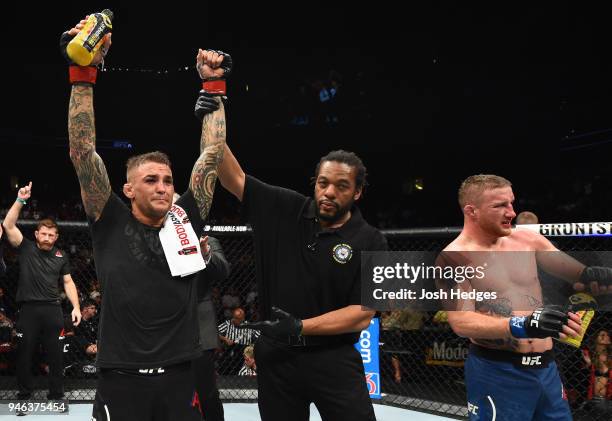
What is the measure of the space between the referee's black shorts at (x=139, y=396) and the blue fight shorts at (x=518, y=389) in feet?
3.94

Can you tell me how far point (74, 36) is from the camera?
78.2 inches

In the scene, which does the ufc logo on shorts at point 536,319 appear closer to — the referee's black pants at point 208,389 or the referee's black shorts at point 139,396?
the referee's black shorts at point 139,396

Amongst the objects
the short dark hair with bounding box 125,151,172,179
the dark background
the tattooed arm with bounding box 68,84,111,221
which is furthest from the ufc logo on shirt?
the dark background

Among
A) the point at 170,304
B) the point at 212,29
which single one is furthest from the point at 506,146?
the point at 170,304

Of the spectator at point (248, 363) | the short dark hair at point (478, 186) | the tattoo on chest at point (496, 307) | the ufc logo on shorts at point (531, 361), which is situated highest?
the short dark hair at point (478, 186)

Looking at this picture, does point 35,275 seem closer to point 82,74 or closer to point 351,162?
point 82,74

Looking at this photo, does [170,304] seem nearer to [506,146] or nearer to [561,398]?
[561,398]

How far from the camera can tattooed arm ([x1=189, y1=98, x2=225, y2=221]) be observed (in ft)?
7.51

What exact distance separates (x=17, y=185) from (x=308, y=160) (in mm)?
6538

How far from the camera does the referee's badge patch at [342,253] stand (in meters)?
2.30

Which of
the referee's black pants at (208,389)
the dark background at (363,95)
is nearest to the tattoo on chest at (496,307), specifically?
the referee's black pants at (208,389)

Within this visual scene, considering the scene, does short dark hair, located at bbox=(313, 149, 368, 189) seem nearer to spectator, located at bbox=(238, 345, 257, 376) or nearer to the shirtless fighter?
the shirtless fighter

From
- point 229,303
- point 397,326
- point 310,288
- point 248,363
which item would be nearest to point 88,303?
point 229,303

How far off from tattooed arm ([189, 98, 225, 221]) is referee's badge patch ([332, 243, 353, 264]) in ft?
1.73
